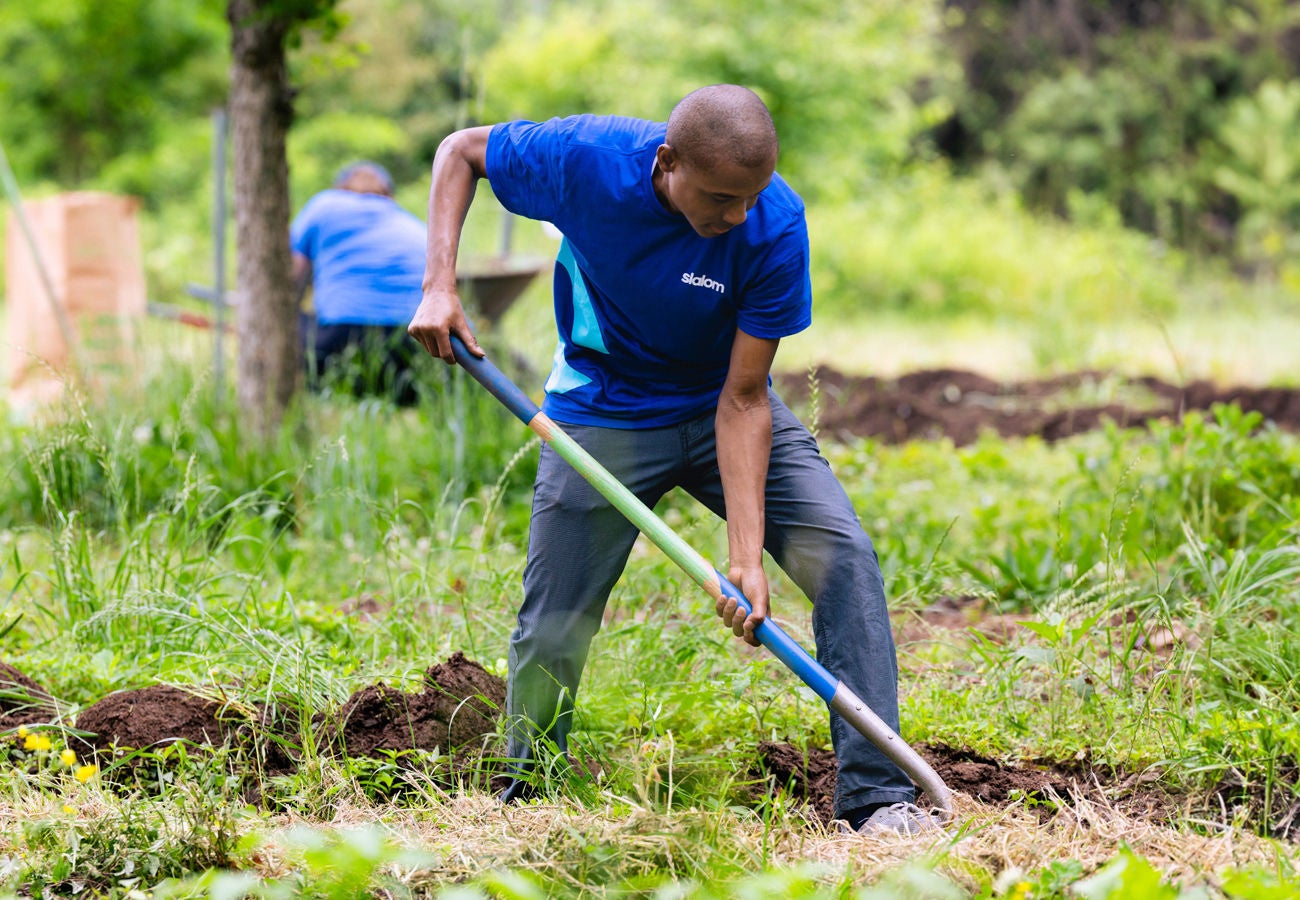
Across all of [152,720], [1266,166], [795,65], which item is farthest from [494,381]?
[1266,166]

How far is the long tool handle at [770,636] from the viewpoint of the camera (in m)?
2.55

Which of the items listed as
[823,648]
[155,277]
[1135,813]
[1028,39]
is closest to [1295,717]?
[1135,813]

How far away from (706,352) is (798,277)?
27 centimetres

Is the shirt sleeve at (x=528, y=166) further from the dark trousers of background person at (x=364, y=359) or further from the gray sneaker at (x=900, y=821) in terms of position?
the dark trousers of background person at (x=364, y=359)

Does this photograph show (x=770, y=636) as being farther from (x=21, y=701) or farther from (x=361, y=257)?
(x=361, y=257)

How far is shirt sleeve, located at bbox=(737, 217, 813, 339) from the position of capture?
2.59 meters

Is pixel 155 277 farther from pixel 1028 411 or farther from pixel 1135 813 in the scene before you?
pixel 1135 813

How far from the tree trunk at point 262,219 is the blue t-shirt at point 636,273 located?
2.53 m

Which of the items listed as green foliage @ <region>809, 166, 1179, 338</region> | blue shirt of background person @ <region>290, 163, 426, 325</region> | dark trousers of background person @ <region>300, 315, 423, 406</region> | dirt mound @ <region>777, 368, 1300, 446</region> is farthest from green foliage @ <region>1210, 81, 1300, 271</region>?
dark trousers of background person @ <region>300, 315, 423, 406</region>

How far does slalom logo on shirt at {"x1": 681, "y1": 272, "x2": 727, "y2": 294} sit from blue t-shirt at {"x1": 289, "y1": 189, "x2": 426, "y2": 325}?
3.65 metres

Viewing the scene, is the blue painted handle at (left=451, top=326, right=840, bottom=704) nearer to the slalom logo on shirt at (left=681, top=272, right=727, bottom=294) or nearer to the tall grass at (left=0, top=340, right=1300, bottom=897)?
the tall grass at (left=0, top=340, right=1300, bottom=897)

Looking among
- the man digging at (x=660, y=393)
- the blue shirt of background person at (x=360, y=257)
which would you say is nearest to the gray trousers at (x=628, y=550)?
the man digging at (x=660, y=393)

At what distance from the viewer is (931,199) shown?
16734 mm

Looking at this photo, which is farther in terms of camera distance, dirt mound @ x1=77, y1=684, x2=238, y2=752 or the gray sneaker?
dirt mound @ x1=77, y1=684, x2=238, y2=752
